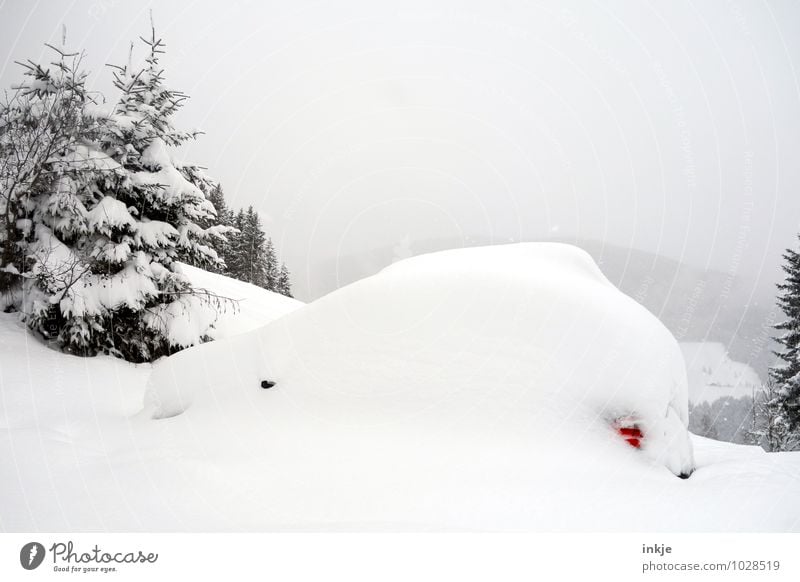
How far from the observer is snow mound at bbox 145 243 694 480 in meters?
2.45

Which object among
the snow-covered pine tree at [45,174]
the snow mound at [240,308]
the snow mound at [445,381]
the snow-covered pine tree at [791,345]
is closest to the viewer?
the snow mound at [445,381]

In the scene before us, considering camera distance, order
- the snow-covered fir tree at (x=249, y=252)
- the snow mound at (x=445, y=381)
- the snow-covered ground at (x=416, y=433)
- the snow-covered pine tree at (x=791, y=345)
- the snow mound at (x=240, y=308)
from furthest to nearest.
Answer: the snow-covered fir tree at (x=249, y=252), the snow-covered pine tree at (x=791, y=345), the snow mound at (x=240, y=308), the snow mound at (x=445, y=381), the snow-covered ground at (x=416, y=433)

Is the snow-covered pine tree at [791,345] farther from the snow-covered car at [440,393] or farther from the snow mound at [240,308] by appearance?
the snow mound at [240,308]

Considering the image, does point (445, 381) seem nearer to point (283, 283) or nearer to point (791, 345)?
point (791, 345)

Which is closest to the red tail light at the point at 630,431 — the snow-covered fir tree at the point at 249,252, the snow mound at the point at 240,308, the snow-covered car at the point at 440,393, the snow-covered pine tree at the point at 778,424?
the snow-covered car at the point at 440,393

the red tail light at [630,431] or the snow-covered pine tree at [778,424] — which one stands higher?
the red tail light at [630,431]

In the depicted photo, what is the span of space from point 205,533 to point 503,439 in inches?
67.5

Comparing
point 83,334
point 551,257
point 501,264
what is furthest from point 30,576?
point 83,334

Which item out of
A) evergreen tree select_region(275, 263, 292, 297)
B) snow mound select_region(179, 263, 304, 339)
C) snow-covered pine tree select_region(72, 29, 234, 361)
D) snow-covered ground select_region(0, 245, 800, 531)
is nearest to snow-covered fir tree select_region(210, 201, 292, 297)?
evergreen tree select_region(275, 263, 292, 297)

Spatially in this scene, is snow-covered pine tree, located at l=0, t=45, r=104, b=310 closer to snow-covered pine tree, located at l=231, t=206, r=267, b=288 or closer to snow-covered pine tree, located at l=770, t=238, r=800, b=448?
snow-covered pine tree, located at l=770, t=238, r=800, b=448

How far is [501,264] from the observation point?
3.58 m

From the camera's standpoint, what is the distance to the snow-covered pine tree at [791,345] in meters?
11.7

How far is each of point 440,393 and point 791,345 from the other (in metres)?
15.3

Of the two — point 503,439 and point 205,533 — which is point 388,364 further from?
point 205,533
